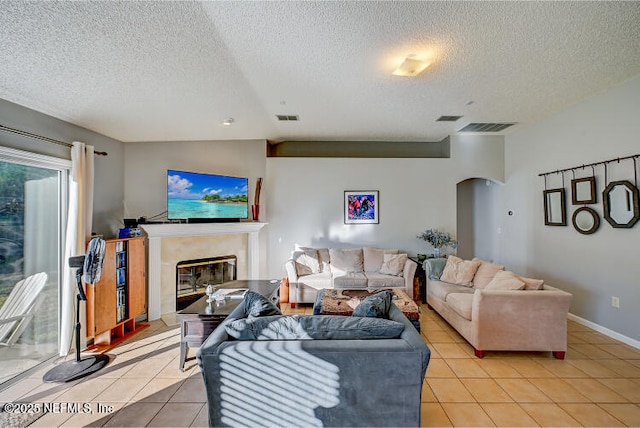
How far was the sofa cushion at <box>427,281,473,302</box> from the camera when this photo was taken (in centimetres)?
370

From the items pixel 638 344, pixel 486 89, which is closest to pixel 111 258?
pixel 486 89

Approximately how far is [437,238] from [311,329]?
3.85 m

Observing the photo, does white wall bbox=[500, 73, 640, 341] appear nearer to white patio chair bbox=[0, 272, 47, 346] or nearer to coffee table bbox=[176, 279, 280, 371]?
coffee table bbox=[176, 279, 280, 371]

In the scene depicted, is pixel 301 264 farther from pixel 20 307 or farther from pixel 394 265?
pixel 20 307

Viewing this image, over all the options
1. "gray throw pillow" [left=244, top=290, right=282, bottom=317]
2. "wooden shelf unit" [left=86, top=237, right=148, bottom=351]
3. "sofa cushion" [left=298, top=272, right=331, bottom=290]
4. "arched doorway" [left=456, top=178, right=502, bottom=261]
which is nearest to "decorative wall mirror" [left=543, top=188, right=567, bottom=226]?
"arched doorway" [left=456, top=178, right=502, bottom=261]

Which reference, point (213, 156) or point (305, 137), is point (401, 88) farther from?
point (213, 156)

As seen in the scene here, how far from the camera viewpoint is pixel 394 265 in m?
4.55

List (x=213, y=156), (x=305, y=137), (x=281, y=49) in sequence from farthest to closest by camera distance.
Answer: (x=305, y=137)
(x=213, y=156)
(x=281, y=49)

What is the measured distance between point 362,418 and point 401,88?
311 centimetres

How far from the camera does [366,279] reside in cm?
435

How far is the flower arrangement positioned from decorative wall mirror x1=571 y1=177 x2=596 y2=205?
1.80 metres

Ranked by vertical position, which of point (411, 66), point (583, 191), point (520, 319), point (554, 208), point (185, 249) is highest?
point (411, 66)

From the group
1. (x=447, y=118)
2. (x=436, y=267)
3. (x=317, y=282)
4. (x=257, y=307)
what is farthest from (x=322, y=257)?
(x=447, y=118)

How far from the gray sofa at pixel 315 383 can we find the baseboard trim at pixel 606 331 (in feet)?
10.6
